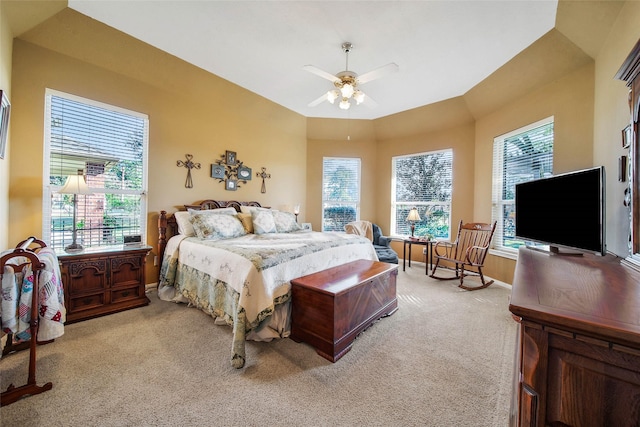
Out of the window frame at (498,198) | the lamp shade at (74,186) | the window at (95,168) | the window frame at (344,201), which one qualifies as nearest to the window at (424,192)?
the window frame at (344,201)

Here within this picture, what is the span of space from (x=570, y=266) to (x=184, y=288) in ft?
11.2

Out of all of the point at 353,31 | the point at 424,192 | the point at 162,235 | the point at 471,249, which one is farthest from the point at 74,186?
the point at 424,192

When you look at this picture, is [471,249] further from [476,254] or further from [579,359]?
[579,359]

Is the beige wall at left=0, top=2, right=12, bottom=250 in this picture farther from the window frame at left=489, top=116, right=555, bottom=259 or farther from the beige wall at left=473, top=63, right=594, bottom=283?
the window frame at left=489, top=116, right=555, bottom=259

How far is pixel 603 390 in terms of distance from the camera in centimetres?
64

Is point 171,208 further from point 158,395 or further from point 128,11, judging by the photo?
point 158,395

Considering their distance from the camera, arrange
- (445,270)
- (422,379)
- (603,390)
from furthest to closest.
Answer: (445,270) → (422,379) → (603,390)

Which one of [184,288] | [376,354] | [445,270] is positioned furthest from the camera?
[445,270]

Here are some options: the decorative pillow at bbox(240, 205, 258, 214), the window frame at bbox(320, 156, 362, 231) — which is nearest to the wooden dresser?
the decorative pillow at bbox(240, 205, 258, 214)

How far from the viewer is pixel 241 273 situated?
7.00 ft

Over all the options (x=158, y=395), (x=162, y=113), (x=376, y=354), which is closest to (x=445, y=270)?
(x=376, y=354)

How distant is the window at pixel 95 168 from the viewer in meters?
2.73

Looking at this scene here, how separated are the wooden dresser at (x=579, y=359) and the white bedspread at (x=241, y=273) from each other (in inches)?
66.6

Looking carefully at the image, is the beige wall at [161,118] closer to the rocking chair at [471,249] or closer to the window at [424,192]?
the window at [424,192]
